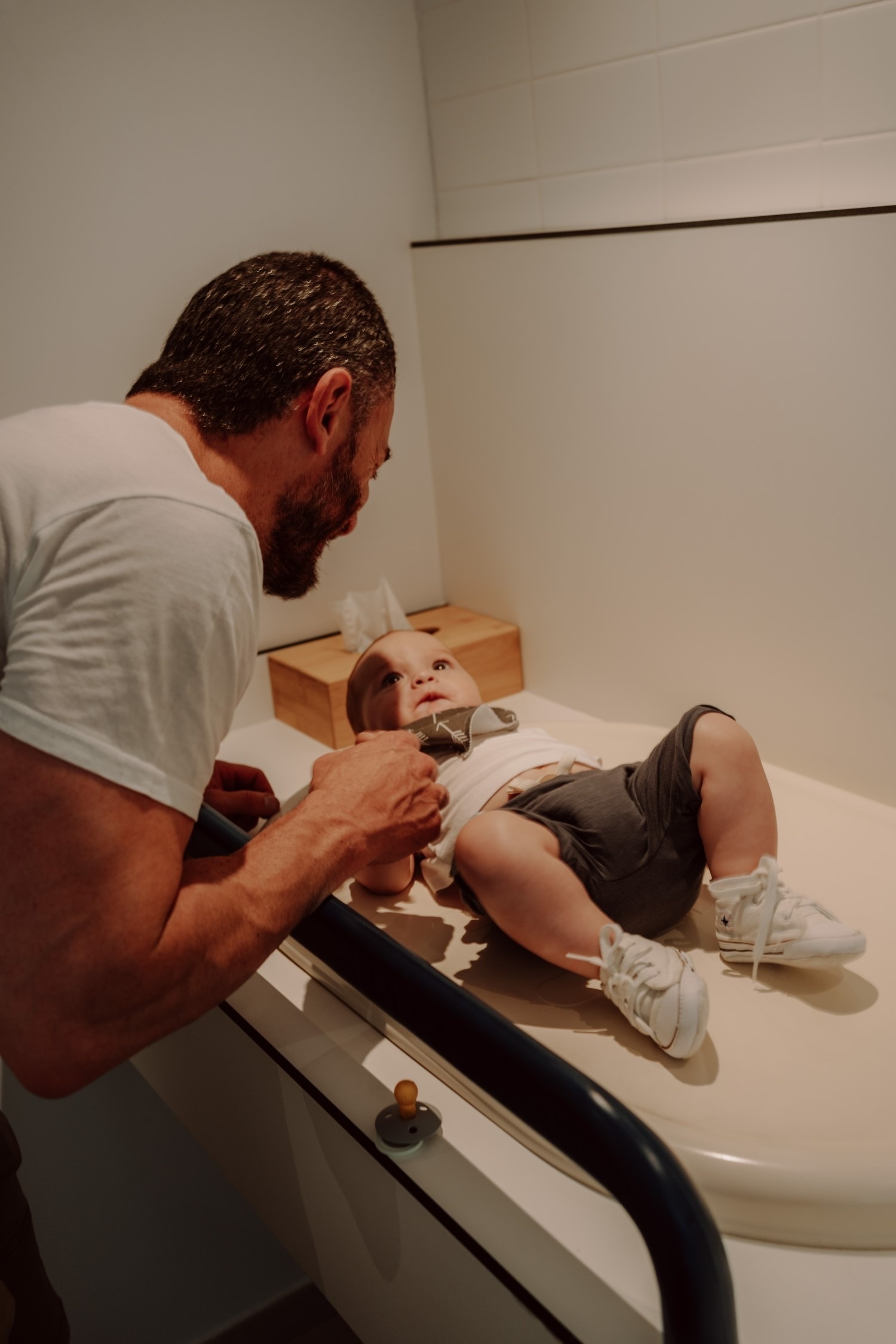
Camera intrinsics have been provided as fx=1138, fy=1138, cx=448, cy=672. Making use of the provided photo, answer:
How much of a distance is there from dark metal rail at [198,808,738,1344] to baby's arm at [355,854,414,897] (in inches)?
25.9

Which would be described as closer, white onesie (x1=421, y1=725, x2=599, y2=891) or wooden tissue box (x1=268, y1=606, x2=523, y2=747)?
white onesie (x1=421, y1=725, x2=599, y2=891)

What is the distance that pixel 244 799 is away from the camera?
1.49 m

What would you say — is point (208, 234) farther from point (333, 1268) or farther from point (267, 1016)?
point (333, 1268)

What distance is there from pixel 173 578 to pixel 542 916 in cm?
62

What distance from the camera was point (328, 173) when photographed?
89.4 inches

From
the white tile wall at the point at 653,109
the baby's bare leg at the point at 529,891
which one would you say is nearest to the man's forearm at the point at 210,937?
the baby's bare leg at the point at 529,891

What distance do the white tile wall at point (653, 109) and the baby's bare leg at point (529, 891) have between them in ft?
3.35

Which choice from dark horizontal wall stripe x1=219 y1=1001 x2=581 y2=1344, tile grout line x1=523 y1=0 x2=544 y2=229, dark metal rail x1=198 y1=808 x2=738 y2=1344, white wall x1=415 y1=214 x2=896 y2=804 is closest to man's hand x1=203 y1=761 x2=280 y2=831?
dark horizontal wall stripe x1=219 y1=1001 x2=581 y2=1344

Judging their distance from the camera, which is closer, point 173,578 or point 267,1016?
point 173,578

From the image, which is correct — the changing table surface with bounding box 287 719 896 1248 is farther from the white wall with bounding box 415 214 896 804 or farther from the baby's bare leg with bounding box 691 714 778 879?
the white wall with bounding box 415 214 896 804

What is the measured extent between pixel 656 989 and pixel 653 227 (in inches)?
49.5

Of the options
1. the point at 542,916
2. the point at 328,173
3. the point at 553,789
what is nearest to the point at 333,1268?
the point at 542,916

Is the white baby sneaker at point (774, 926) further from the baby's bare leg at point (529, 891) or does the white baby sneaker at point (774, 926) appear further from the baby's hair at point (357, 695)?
the baby's hair at point (357, 695)

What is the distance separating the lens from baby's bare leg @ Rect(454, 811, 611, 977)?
1.27 metres
